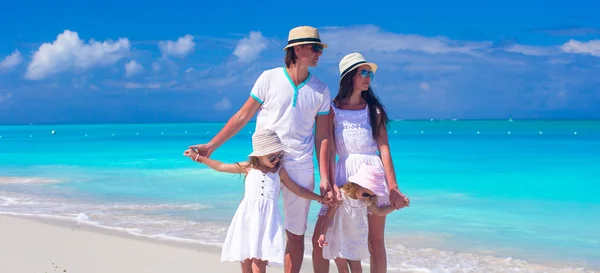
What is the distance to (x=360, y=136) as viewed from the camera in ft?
13.0

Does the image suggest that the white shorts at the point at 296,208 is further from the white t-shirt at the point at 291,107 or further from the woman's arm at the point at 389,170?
the woman's arm at the point at 389,170

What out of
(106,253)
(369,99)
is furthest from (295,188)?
(106,253)

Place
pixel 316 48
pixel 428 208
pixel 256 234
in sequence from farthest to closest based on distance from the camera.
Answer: pixel 428 208
pixel 316 48
pixel 256 234

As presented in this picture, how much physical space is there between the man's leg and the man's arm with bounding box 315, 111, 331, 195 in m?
0.08

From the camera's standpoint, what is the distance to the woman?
3947 mm

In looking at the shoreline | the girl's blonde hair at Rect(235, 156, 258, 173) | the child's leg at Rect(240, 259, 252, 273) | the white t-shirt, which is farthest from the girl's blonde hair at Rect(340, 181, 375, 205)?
the shoreline

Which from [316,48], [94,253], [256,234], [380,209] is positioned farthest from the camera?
[94,253]

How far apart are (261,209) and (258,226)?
102 millimetres

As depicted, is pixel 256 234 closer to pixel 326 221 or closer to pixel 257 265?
pixel 257 265

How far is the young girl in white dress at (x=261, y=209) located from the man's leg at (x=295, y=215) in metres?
0.05

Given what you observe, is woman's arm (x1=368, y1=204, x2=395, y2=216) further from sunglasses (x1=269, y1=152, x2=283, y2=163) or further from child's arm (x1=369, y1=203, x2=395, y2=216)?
sunglasses (x1=269, y1=152, x2=283, y2=163)

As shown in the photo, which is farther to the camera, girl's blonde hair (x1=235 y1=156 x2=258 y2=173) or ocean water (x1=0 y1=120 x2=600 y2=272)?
ocean water (x1=0 y1=120 x2=600 y2=272)

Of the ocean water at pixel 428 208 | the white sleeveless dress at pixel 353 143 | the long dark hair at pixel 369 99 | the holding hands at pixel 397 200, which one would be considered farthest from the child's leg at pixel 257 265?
the ocean water at pixel 428 208

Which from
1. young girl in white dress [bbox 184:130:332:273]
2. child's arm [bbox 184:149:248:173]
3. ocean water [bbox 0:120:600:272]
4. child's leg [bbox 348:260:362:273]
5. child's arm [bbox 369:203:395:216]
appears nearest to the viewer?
young girl in white dress [bbox 184:130:332:273]
